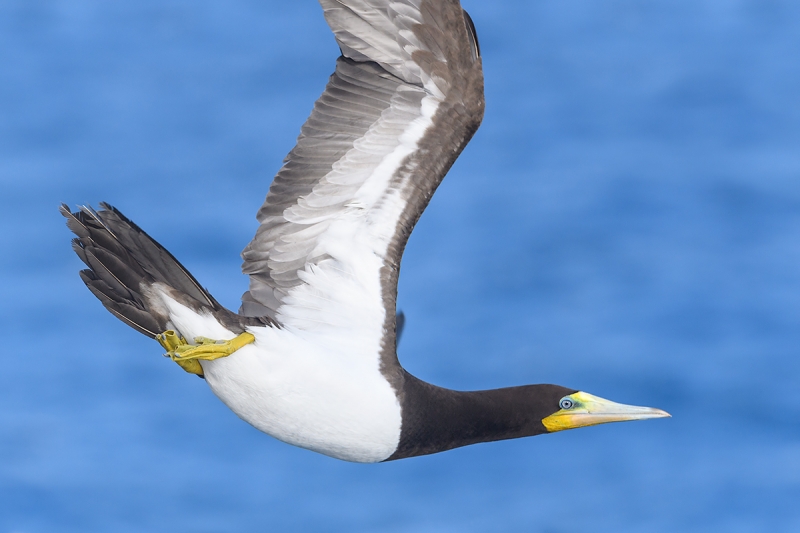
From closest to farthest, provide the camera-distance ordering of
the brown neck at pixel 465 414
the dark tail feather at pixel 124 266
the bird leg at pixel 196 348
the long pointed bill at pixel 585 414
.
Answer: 1. the bird leg at pixel 196 348
2. the dark tail feather at pixel 124 266
3. the brown neck at pixel 465 414
4. the long pointed bill at pixel 585 414

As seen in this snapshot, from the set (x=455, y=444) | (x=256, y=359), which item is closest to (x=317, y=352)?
(x=256, y=359)

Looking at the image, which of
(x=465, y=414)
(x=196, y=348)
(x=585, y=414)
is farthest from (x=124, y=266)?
(x=585, y=414)

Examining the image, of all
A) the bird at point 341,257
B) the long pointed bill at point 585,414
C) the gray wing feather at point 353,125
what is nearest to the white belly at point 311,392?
the bird at point 341,257

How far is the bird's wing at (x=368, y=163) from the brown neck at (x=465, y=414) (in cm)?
43

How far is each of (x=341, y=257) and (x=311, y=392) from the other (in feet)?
2.60

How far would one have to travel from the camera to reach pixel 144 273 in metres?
8.60

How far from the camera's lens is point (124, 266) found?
859 centimetres

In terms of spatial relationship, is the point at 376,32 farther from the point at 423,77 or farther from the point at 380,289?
the point at 380,289

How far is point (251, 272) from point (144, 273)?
2.14 feet

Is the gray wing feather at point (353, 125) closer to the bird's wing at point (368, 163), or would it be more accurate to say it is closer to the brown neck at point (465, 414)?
the bird's wing at point (368, 163)

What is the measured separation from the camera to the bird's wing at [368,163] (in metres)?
8.55

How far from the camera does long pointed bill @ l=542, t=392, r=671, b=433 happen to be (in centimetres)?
923

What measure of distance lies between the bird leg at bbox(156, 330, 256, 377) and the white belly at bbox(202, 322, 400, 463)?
55mm

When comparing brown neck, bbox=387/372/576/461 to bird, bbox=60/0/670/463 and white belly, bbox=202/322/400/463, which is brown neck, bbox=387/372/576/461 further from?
white belly, bbox=202/322/400/463
